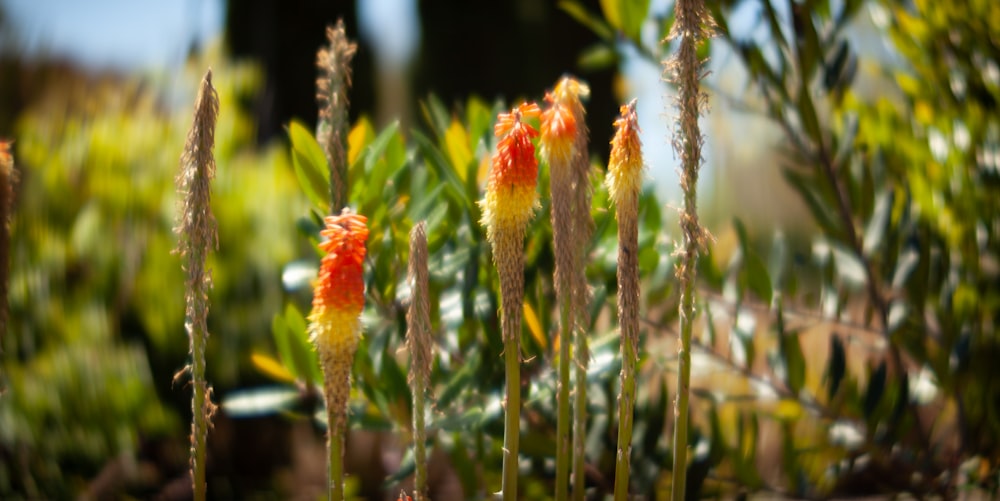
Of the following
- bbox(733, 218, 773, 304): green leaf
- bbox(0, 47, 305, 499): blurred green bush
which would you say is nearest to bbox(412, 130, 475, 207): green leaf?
bbox(733, 218, 773, 304): green leaf

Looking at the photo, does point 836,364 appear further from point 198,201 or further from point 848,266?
point 198,201

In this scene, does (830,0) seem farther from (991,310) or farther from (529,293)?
(529,293)

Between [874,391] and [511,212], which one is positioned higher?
[511,212]

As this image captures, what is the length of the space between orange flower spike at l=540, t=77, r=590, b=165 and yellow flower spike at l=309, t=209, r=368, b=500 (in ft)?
0.44

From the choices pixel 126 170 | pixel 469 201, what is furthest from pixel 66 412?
pixel 469 201

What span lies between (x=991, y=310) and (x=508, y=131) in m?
0.90

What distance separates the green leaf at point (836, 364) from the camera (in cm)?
110

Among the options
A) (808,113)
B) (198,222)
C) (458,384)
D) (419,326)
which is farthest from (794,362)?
(198,222)

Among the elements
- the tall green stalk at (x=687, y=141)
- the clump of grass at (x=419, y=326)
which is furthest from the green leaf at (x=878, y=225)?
the clump of grass at (x=419, y=326)

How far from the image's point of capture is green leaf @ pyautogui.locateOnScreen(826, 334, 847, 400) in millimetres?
1097

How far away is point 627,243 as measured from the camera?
60 centimetres

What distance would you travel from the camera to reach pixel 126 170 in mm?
2055

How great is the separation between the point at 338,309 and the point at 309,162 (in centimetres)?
29

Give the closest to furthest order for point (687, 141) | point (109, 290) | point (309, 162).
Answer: point (687, 141) → point (309, 162) → point (109, 290)
